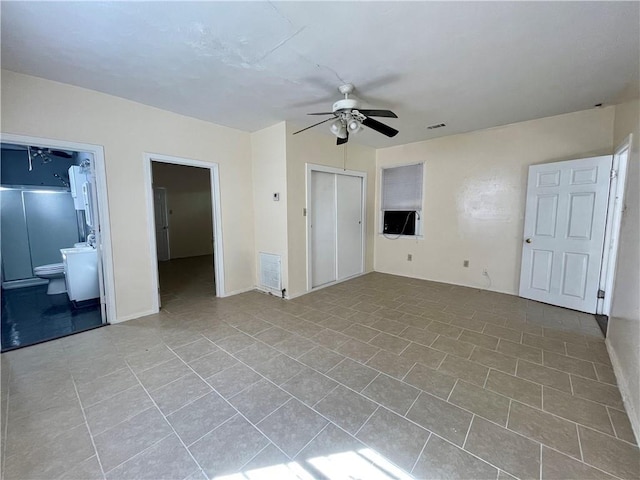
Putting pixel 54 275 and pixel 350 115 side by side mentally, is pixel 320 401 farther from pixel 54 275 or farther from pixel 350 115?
pixel 54 275

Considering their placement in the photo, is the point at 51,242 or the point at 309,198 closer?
the point at 309,198

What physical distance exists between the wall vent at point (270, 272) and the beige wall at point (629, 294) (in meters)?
3.50

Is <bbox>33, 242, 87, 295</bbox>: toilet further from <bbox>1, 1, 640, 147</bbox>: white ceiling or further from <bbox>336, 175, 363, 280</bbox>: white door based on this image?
<bbox>336, 175, 363, 280</bbox>: white door

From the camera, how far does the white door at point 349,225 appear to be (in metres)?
4.69

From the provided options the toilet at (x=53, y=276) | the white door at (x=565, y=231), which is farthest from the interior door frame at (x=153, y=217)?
the white door at (x=565, y=231)

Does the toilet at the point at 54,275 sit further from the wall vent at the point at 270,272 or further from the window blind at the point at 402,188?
the window blind at the point at 402,188

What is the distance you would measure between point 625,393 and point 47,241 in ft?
25.2

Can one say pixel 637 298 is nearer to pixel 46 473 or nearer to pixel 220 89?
pixel 46 473

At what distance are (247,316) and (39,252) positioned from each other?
14.3 ft

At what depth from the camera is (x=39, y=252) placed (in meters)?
4.63

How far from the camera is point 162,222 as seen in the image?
278 inches

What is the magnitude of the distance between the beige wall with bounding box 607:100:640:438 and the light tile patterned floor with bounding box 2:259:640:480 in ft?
0.35

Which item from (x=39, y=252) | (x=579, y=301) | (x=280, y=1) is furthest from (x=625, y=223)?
(x=39, y=252)

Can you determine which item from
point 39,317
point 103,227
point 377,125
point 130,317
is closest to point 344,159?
point 377,125
